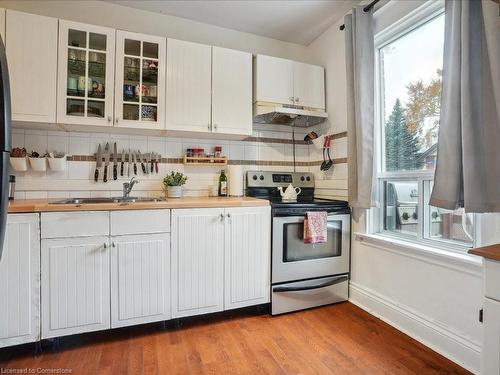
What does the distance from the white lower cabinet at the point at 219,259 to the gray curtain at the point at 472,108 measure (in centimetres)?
122

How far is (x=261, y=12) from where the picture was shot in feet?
8.11

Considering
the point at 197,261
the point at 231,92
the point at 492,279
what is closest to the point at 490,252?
the point at 492,279

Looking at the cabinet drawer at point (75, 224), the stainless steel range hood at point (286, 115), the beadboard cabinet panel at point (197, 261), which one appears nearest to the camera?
the cabinet drawer at point (75, 224)

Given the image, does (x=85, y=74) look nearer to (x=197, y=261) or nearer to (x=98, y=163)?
(x=98, y=163)

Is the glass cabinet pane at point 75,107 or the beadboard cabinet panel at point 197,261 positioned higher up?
the glass cabinet pane at point 75,107

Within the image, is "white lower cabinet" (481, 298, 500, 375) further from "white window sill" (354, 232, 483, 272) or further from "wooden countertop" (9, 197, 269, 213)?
"wooden countertop" (9, 197, 269, 213)

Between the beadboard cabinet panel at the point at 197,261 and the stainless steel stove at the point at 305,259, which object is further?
the stainless steel stove at the point at 305,259

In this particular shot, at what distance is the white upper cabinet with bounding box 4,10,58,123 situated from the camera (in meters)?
1.86

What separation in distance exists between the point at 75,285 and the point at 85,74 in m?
1.46

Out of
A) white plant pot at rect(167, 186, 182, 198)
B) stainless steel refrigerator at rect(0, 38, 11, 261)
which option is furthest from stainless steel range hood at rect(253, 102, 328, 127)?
stainless steel refrigerator at rect(0, 38, 11, 261)

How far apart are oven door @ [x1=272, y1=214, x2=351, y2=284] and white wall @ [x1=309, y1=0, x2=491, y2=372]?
12 centimetres

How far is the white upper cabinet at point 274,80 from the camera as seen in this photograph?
2.53 metres

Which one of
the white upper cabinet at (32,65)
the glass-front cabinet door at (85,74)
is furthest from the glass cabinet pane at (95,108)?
the white upper cabinet at (32,65)

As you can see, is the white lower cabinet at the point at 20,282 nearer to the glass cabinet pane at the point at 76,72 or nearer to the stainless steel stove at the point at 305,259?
the glass cabinet pane at the point at 76,72
